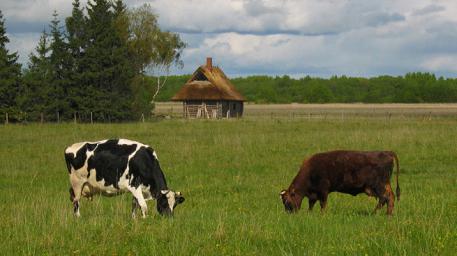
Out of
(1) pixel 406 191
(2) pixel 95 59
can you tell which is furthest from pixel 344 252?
(2) pixel 95 59

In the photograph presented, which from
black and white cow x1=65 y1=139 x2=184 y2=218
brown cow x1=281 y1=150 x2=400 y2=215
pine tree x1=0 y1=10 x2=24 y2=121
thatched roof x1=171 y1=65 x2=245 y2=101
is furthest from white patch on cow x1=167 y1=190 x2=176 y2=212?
thatched roof x1=171 y1=65 x2=245 y2=101

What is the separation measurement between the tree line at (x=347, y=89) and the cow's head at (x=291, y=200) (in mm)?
134134

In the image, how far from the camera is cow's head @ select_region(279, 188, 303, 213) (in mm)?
11828

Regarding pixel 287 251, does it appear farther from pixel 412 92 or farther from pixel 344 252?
pixel 412 92

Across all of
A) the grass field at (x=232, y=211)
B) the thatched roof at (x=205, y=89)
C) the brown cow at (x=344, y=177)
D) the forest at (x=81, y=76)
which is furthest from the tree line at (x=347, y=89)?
the brown cow at (x=344, y=177)

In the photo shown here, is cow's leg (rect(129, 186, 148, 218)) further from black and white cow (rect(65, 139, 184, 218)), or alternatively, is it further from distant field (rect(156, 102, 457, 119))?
distant field (rect(156, 102, 457, 119))

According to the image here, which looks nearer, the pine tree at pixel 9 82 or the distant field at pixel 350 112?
the pine tree at pixel 9 82

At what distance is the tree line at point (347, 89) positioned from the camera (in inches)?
5566

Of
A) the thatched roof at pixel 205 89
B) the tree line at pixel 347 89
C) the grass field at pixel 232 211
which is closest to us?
the grass field at pixel 232 211

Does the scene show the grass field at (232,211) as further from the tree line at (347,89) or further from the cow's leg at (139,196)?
the tree line at (347,89)

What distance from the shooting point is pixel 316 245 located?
719 cm

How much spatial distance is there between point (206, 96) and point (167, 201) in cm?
5607

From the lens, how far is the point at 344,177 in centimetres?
1171

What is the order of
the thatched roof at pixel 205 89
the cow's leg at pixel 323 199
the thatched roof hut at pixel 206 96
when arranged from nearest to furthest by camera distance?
the cow's leg at pixel 323 199 < the thatched roof at pixel 205 89 < the thatched roof hut at pixel 206 96
